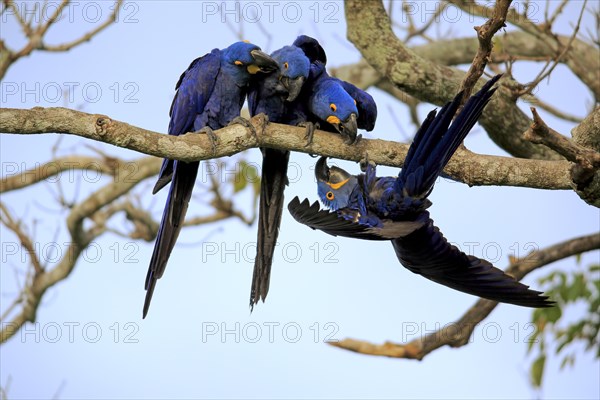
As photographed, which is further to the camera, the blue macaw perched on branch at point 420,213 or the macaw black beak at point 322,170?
the macaw black beak at point 322,170

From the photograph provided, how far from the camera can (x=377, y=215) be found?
11.3 feet

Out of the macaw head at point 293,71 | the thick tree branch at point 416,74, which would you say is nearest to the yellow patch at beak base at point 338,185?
the macaw head at point 293,71

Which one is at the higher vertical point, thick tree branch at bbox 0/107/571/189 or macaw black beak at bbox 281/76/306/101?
macaw black beak at bbox 281/76/306/101

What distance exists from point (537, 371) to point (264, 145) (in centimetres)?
266

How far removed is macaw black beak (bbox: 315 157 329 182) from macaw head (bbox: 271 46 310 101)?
1.08ft

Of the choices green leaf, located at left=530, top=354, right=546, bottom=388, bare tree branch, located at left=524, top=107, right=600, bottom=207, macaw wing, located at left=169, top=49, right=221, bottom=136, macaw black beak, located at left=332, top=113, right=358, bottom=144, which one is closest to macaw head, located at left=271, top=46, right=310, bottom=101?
macaw black beak, located at left=332, top=113, right=358, bottom=144

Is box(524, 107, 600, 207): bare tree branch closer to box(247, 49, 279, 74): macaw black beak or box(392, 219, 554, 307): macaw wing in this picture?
box(392, 219, 554, 307): macaw wing

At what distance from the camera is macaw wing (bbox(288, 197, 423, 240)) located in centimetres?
304

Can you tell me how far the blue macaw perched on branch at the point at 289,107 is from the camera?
370 cm

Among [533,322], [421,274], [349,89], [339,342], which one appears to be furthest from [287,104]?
[533,322]

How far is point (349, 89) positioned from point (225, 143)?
96cm

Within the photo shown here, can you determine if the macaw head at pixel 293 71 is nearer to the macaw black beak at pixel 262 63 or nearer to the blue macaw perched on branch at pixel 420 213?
the macaw black beak at pixel 262 63

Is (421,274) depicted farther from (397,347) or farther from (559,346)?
(559,346)

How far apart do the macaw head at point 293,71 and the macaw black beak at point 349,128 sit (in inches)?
12.2
